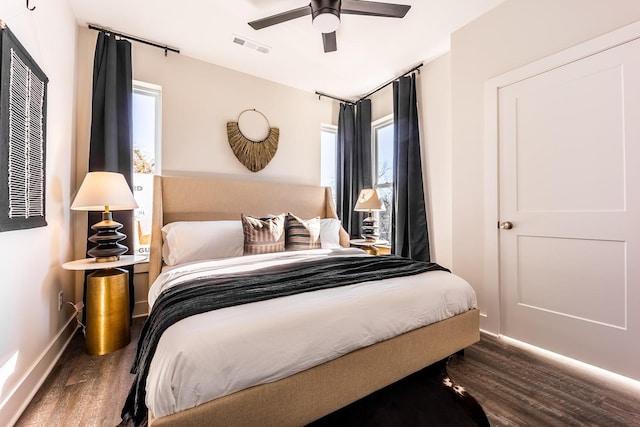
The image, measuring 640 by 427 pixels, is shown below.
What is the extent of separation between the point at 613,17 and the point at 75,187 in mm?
4418

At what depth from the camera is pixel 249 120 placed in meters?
3.55

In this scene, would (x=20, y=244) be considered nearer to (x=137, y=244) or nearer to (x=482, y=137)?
(x=137, y=244)

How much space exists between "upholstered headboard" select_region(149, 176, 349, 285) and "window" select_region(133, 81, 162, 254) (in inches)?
12.8

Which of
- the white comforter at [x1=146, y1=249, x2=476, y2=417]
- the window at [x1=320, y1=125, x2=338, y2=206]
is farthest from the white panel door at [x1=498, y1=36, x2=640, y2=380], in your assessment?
the window at [x1=320, y1=125, x2=338, y2=206]

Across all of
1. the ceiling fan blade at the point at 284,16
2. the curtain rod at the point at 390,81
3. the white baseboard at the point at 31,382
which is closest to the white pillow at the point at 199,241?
the white baseboard at the point at 31,382

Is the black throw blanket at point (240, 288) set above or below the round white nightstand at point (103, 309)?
above

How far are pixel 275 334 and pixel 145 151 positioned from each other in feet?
9.16

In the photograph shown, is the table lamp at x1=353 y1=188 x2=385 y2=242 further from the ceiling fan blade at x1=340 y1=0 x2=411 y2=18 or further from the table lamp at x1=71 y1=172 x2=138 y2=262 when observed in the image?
the table lamp at x1=71 y1=172 x2=138 y2=262

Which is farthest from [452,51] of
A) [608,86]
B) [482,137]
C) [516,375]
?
[516,375]

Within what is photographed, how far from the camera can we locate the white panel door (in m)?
1.79

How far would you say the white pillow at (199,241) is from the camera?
2.38 metres

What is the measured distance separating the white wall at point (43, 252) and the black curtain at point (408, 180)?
3.22 m

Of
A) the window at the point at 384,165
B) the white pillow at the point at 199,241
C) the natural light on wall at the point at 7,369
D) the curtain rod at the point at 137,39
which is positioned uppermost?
the curtain rod at the point at 137,39

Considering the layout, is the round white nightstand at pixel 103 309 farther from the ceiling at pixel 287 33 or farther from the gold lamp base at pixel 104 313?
the ceiling at pixel 287 33
